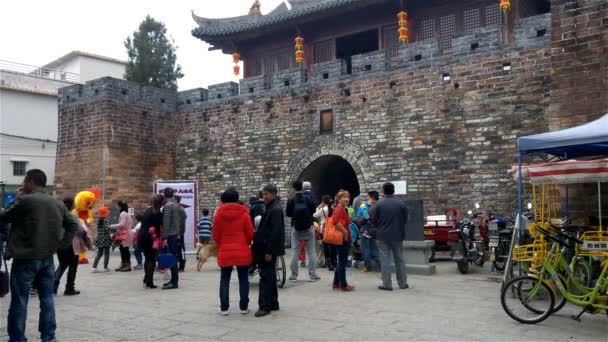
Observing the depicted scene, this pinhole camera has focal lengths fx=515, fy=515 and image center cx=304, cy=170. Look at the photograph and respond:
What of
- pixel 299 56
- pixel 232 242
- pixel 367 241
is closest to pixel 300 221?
pixel 367 241

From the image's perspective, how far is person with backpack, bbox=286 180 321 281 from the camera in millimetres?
6848

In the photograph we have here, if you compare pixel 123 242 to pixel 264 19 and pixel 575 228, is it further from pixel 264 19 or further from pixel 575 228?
pixel 264 19

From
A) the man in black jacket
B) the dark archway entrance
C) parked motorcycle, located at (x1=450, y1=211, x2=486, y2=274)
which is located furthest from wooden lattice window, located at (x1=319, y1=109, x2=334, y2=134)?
the man in black jacket

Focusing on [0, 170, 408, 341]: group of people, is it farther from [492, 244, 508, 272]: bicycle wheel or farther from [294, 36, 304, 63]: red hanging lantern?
[294, 36, 304, 63]: red hanging lantern

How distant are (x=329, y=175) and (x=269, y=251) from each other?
31.1 feet

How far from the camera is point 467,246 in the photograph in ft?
27.4

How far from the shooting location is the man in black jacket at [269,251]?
16.6 ft

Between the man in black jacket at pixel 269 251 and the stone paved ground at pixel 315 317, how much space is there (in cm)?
17

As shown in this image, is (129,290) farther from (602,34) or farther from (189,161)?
(189,161)

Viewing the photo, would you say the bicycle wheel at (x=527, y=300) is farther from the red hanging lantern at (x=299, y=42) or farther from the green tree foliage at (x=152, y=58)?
the green tree foliage at (x=152, y=58)

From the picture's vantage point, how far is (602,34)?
7062mm

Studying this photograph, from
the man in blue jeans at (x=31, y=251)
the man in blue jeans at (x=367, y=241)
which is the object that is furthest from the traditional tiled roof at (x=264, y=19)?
the man in blue jeans at (x=31, y=251)

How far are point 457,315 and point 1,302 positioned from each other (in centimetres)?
507

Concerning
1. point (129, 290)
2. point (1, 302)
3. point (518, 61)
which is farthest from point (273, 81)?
point (1, 302)
